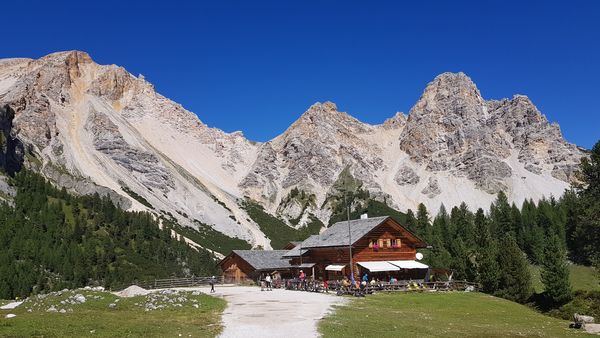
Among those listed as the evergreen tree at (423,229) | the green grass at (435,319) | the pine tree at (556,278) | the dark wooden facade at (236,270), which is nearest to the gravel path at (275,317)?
the green grass at (435,319)

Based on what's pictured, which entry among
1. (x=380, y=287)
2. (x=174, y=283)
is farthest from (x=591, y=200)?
(x=174, y=283)

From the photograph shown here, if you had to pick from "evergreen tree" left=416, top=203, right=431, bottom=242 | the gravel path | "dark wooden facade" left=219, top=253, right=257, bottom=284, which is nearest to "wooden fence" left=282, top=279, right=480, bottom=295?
the gravel path

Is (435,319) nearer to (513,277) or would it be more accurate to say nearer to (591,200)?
(513,277)

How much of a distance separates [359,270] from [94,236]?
282 ft

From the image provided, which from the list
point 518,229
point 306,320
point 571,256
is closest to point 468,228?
point 518,229

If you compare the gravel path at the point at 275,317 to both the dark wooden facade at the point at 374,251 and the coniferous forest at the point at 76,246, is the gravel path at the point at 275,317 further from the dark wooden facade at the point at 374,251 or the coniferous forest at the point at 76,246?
the coniferous forest at the point at 76,246

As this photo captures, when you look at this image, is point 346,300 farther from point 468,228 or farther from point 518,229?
point 518,229

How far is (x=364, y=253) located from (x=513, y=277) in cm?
1774

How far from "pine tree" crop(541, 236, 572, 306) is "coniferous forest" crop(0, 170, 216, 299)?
59.8 metres

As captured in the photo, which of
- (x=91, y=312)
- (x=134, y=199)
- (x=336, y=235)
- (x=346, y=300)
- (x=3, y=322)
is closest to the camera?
(x=3, y=322)

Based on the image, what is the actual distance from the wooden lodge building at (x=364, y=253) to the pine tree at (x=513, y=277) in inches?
353

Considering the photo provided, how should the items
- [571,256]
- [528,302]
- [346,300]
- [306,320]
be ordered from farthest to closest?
1. [571,256]
2. [528,302]
3. [346,300]
4. [306,320]

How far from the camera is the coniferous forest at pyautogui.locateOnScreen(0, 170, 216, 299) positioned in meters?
95.9

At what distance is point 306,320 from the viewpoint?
2852 centimetres
